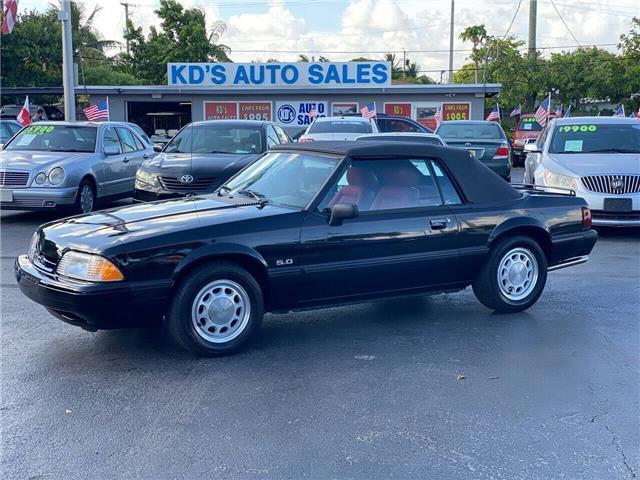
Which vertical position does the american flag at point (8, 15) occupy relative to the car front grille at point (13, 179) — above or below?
above

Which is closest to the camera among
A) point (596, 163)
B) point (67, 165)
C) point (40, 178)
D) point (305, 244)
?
point (305, 244)

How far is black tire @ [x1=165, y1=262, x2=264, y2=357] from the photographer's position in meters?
5.06

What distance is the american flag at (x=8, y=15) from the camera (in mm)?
17984

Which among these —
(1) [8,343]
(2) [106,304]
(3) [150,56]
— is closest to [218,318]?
(2) [106,304]

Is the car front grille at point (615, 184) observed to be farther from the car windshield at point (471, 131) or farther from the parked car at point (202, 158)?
the car windshield at point (471, 131)

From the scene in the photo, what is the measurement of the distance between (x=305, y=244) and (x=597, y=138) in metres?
7.84

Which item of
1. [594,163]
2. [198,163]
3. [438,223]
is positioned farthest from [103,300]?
[594,163]

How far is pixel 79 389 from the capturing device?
465 cm

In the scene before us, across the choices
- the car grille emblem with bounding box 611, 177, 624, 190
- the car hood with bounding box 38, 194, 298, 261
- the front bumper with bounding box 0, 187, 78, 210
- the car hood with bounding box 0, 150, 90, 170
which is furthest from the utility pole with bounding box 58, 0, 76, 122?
the car hood with bounding box 38, 194, 298, 261

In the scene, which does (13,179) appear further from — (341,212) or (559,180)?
(559,180)

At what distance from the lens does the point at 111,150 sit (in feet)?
41.2

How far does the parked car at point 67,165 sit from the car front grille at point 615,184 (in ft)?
24.8

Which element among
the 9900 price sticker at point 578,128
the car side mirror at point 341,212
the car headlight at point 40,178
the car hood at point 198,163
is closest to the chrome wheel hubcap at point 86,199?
the car headlight at point 40,178

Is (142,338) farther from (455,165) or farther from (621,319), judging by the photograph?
(621,319)
